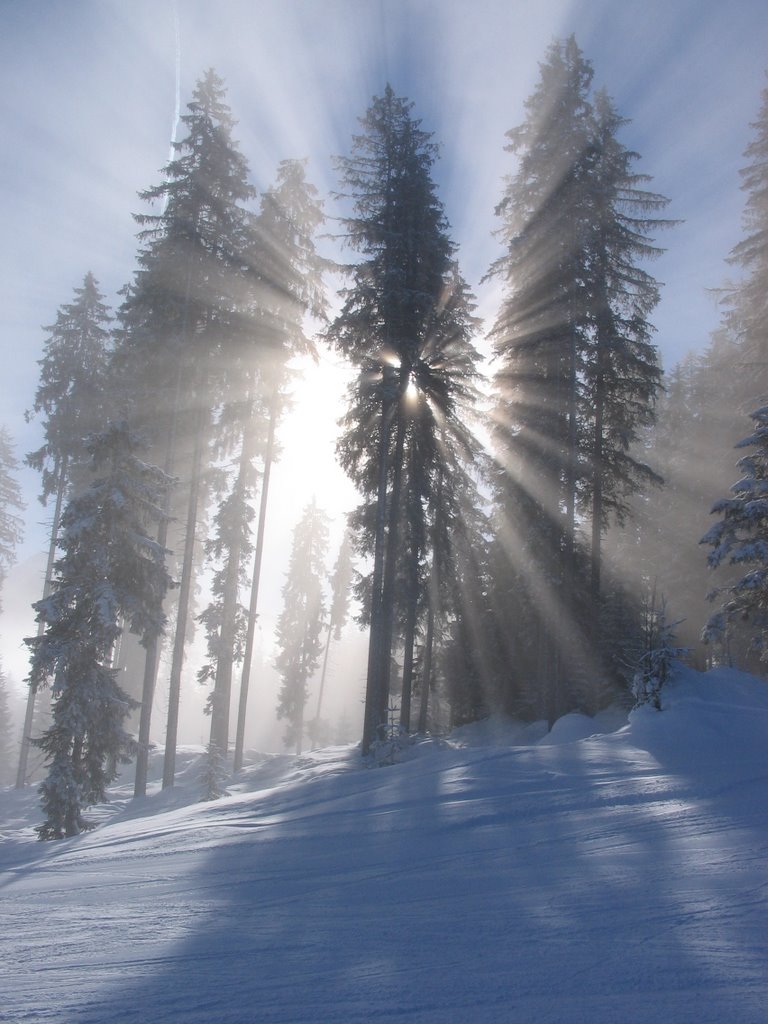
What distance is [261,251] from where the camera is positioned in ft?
65.9

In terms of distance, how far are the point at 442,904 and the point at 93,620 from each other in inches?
439

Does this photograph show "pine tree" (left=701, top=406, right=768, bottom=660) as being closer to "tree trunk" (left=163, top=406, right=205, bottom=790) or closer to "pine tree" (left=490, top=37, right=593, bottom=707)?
"pine tree" (left=490, top=37, right=593, bottom=707)

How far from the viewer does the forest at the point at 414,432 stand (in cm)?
1366

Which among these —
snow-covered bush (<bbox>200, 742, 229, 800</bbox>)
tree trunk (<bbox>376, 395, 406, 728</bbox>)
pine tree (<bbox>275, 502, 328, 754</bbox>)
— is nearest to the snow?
tree trunk (<bbox>376, 395, 406, 728</bbox>)

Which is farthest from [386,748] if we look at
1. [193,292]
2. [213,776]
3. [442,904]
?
[193,292]

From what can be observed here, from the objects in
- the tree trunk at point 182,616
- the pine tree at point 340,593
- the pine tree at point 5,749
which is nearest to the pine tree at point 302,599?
the pine tree at point 340,593

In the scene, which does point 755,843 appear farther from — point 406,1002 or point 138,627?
point 138,627

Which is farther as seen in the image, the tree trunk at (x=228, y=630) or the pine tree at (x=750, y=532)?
the tree trunk at (x=228, y=630)

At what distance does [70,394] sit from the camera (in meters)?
26.1

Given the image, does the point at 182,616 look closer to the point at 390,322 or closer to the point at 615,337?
the point at 390,322

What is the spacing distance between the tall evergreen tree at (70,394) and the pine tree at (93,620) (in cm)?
1307

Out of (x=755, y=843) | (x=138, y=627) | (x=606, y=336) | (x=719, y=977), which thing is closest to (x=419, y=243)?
(x=606, y=336)

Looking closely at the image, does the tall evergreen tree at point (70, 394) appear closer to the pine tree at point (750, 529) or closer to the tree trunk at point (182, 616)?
the tree trunk at point (182, 616)

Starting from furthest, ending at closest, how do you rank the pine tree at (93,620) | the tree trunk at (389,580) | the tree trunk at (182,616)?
the tree trunk at (182,616) < the tree trunk at (389,580) < the pine tree at (93,620)
